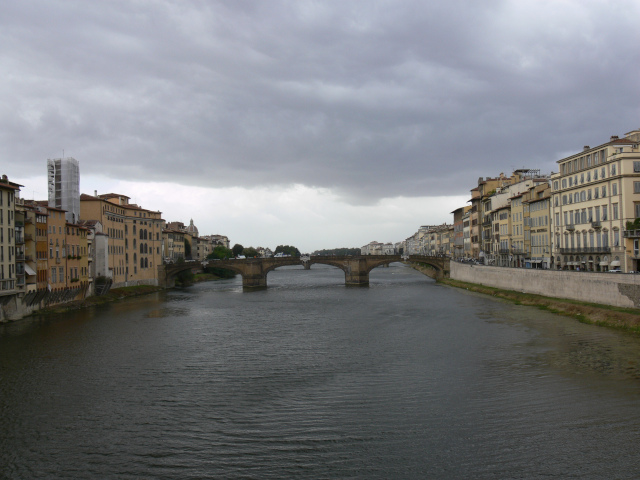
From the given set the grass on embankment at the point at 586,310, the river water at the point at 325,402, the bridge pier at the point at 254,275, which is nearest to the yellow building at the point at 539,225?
the grass on embankment at the point at 586,310

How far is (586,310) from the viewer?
36.2 meters

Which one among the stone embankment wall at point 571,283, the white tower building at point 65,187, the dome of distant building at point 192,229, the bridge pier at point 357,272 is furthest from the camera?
the dome of distant building at point 192,229

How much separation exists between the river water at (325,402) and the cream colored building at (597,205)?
11948 millimetres

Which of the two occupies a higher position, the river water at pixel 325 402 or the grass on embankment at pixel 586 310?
the grass on embankment at pixel 586 310

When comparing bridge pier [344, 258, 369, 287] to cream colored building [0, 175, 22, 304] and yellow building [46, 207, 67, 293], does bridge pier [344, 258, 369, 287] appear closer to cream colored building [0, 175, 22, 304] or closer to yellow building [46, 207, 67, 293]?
yellow building [46, 207, 67, 293]

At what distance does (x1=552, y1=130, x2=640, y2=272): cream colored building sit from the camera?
41.5 metres

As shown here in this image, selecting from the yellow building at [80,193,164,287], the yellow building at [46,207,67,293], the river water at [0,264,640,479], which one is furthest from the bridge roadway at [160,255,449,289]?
the river water at [0,264,640,479]

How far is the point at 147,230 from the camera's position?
76.8m

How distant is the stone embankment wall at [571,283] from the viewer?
33531 millimetres

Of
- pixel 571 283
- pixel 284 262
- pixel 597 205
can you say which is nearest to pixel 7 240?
pixel 571 283

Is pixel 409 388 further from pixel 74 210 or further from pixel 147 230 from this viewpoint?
pixel 147 230

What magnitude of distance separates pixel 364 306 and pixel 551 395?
32.2 meters

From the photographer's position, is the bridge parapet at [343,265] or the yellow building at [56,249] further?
the bridge parapet at [343,265]

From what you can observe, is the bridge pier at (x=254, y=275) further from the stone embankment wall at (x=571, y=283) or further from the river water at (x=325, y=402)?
the river water at (x=325, y=402)
